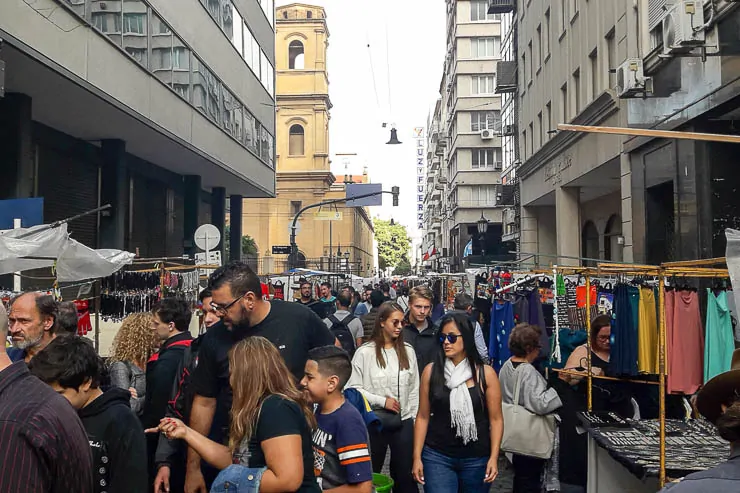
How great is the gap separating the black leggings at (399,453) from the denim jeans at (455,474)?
0.72 m

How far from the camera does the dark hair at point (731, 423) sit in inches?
90.8

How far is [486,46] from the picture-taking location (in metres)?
59.0

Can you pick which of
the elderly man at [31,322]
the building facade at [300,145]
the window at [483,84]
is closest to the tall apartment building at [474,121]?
the window at [483,84]

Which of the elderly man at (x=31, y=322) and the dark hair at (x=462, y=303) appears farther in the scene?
the dark hair at (x=462, y=303)

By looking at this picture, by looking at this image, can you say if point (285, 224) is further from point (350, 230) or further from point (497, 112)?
point (497, 112)

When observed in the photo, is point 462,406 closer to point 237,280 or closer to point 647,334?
point 237,280

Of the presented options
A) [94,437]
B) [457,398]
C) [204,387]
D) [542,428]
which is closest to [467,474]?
[457,398]

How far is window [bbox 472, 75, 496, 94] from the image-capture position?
59.2 meters

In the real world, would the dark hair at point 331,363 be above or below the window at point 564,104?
below

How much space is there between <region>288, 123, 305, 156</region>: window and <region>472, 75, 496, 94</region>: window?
51.3ft

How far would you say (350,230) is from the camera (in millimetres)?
73000

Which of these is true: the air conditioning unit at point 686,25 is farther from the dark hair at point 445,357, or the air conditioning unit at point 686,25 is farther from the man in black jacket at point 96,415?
the man in black jacket at point 96,415

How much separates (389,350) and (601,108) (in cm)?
1475

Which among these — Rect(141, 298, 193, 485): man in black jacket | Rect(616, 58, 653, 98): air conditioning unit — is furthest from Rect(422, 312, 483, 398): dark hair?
Rect(616, 58, 653, 98): air conditioning unit
